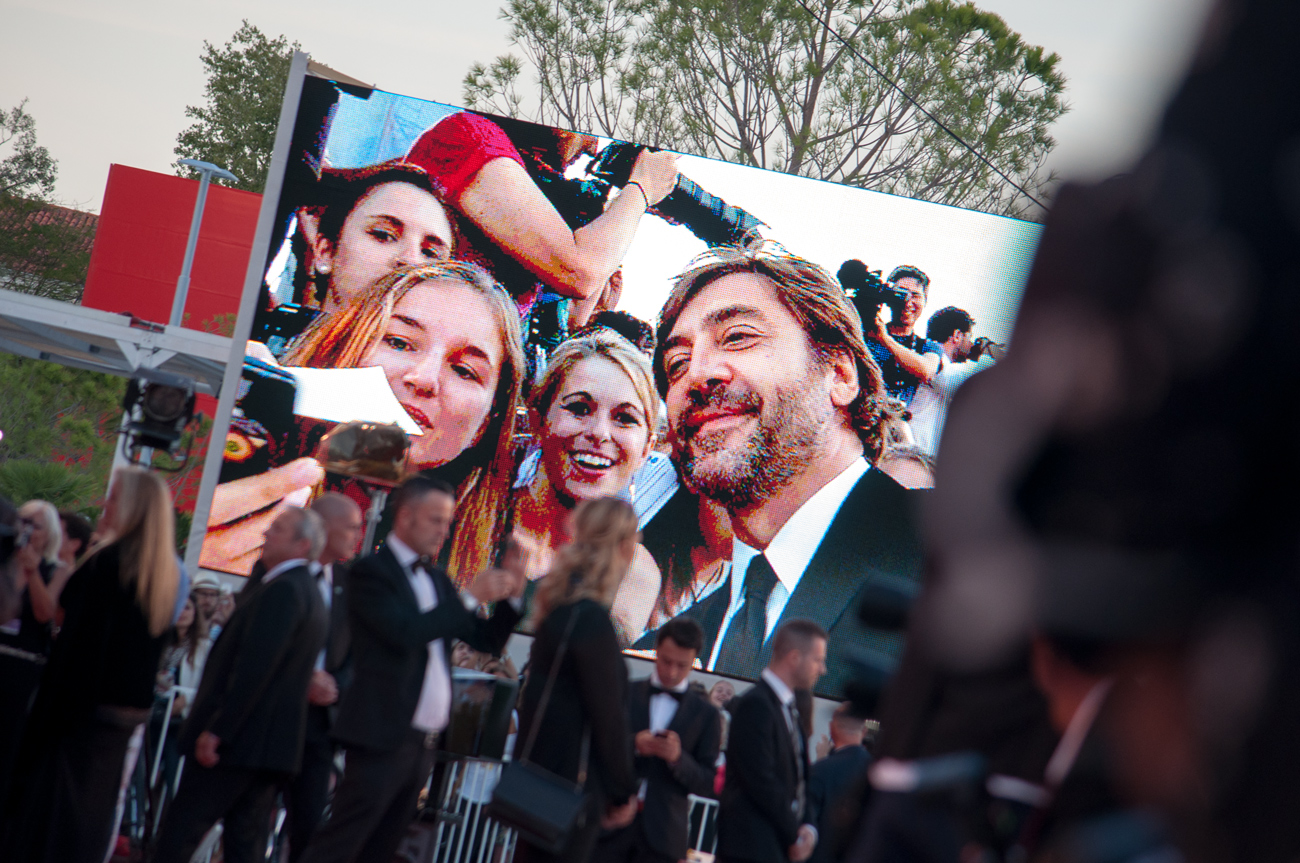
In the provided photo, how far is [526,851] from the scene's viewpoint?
3648 mm

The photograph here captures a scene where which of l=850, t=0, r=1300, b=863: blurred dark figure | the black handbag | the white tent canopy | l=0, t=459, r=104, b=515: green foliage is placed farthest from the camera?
l=0, t=459, r=104, b=515: green foliage

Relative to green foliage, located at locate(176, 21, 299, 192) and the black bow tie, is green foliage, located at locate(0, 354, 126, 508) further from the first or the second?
the black bow tie

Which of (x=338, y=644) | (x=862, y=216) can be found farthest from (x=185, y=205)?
(x=338, y=644)

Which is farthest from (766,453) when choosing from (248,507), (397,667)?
(397,667)

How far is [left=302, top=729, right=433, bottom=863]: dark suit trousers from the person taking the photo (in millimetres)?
3809

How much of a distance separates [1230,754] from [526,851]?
11.2 feet

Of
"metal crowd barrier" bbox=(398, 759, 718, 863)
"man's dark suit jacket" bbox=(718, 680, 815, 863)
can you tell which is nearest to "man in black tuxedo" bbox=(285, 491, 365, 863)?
"metal crowd barrier" bbox=(398, 759, 718, 863)

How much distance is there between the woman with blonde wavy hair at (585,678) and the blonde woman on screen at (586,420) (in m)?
8.57

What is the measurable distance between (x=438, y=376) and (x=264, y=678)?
8.70 m

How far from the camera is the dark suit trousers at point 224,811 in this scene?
385 cm

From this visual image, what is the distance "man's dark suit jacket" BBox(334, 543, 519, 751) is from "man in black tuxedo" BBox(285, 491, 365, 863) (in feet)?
1.27

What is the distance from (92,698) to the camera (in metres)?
3.78

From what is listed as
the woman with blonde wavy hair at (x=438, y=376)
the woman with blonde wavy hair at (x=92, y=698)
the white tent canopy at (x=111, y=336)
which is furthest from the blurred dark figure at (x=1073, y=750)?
the white tent canopy at (x=111, y=336)

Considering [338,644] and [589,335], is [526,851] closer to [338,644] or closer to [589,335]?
[338,644]
